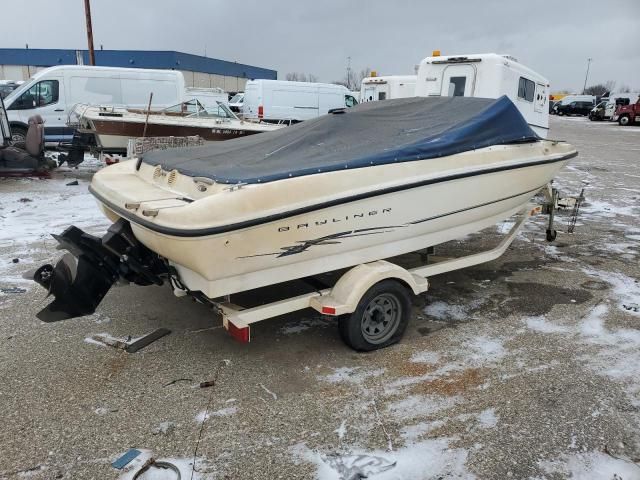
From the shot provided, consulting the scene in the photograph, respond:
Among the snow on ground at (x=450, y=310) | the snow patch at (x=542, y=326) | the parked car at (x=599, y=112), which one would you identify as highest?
the parked car at (x=599, y=112)

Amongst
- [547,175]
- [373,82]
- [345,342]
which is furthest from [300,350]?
[373,82]

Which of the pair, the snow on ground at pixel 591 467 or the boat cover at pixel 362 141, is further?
the boat cover at pixel 362 141

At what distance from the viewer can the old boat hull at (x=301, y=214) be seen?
312cm

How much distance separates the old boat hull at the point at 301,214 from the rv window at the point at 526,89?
7286 mm

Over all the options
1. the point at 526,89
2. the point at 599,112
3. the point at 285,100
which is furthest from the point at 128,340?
the point at 599,112

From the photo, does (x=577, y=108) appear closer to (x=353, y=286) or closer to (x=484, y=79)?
(x=484, y=79)

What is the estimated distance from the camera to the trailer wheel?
3.73 metres

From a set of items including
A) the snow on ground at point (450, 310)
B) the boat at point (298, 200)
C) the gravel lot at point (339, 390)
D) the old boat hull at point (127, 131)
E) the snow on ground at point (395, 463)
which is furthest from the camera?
the old boat hull at point (127, 131)

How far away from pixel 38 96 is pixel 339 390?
13.4 m

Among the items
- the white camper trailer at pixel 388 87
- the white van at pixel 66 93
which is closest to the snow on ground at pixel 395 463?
the white van at pixel 66 93

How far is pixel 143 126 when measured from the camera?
11094 mm

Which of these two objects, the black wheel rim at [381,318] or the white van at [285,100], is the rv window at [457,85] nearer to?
the white van at [285,100]

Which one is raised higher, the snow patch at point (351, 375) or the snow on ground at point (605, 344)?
the snow on ground at point (605, 344)

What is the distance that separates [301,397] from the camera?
329 centimetres
